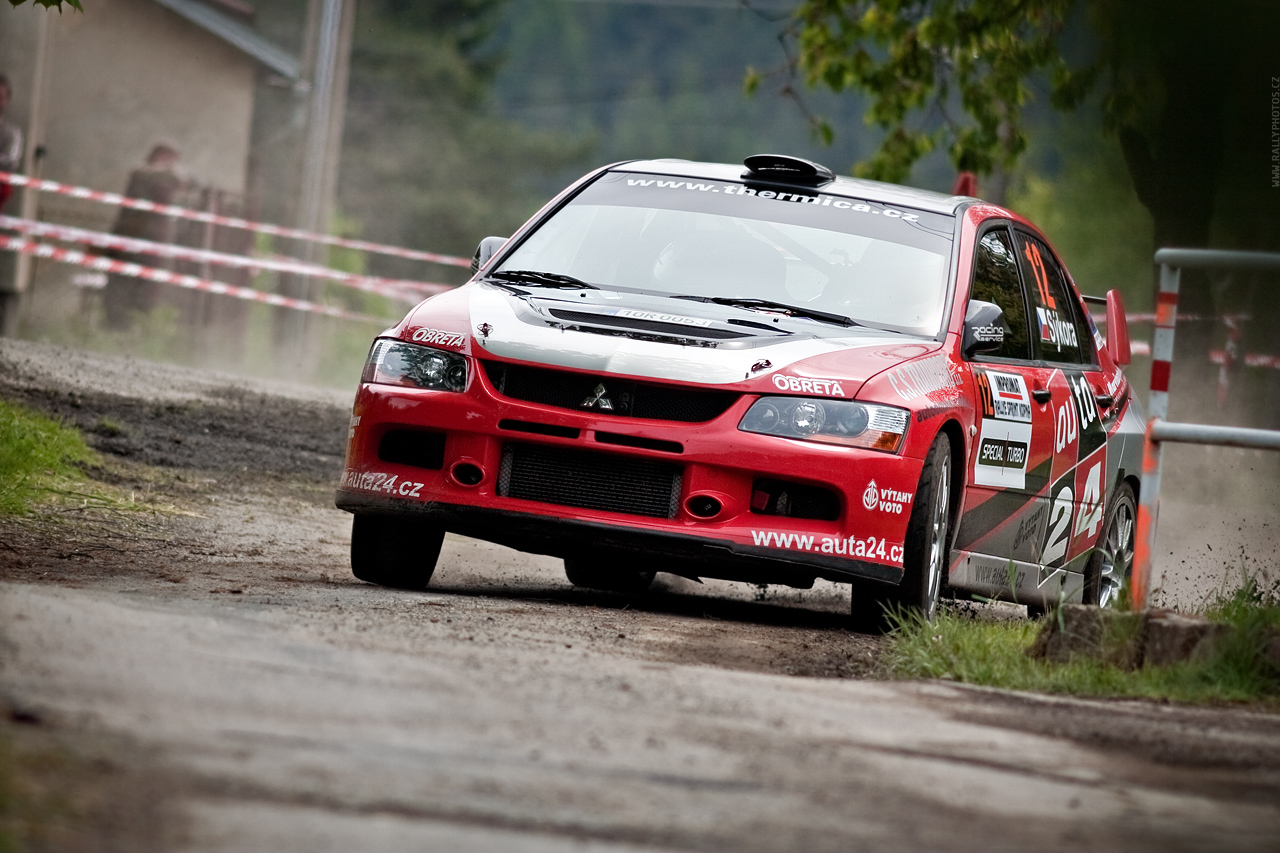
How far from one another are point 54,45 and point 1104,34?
18612 mm

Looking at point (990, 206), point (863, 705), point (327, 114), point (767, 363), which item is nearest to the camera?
point (863, 705)

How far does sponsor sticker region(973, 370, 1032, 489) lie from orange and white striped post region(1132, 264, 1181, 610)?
983 millimetres

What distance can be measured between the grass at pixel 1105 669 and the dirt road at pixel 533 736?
20 centimetres

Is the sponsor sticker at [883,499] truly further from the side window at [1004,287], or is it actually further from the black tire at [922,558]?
the side window at [1004,287]

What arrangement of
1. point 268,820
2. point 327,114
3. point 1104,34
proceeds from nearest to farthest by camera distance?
1. point 268,820
2. point 1104,34
3. point 327,114

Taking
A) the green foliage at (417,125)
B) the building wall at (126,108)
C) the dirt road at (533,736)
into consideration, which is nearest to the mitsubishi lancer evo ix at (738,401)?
the dirt road at (533,736)

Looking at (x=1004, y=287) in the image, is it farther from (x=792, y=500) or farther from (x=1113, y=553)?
(x=792, y=500)

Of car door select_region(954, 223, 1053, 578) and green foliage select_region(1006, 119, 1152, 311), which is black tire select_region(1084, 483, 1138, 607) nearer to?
car door select_region(954, 223, 1053, 578)

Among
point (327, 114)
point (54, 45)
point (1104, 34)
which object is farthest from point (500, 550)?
point (54, 45)

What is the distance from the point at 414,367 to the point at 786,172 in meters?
2.08

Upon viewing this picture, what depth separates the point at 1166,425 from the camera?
655 centimetres

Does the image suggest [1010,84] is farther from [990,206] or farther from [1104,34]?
[990,206]

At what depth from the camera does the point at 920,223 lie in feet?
26.3

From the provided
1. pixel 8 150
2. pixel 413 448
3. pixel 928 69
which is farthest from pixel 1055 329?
pixel 8 150
